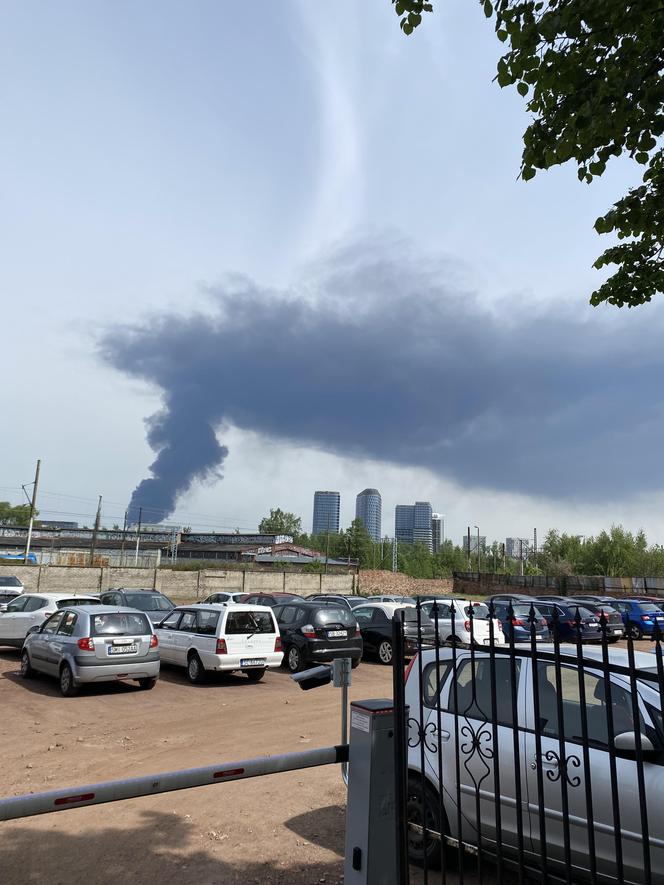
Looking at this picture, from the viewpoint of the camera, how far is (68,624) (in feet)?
42.2

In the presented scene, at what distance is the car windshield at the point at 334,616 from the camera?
15633mm

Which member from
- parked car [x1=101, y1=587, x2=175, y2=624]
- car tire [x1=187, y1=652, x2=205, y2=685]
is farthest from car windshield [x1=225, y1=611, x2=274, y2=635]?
parked car [x1=101, y1=587, x2=175, y2=624]

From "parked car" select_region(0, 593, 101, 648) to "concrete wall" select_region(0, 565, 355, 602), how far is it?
17866 mm

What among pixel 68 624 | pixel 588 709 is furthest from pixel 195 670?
pixel 588 709

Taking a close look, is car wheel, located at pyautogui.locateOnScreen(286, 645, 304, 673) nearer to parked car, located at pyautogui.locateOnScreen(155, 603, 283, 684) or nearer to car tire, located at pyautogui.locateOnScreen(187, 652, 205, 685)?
parked car, located at pyautogui.locateOnScreen(155, 603, 283, 684)

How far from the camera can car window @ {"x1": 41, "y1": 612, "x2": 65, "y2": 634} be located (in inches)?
521

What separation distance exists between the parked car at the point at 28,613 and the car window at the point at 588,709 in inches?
552

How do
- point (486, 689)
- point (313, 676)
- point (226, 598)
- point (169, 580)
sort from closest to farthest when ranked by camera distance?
point (313, 676) < point (486, 689) < point (226, 598) < point (169, 580)

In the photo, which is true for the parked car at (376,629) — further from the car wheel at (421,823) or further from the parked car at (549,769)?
the parked car at (549,769)

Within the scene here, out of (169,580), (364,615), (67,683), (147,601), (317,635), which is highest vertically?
(169,580)

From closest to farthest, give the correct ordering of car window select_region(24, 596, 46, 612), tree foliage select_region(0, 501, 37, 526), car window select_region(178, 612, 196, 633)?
car window select_region(178, 612, 196, 633) → car window select_region(24, 596, 46, 612) → tree foliage select_region(0, 501, 37, 526)

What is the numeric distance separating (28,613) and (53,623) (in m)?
4.06

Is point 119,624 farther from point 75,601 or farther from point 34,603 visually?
point 34,603

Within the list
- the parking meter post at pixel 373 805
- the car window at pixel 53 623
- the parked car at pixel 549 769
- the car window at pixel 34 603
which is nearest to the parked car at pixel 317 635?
the car window at pixel 53 623
